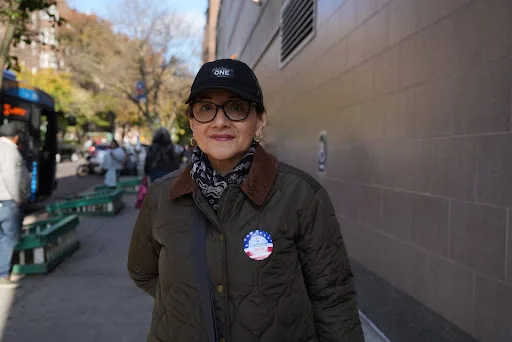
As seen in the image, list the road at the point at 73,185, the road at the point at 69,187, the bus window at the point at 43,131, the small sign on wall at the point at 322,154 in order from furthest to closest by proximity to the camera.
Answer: the road at the point at 73,185 → the road at the point at 69,187 → the bus window at the point at 43,131 → the small sign on wall at the point at 322,154

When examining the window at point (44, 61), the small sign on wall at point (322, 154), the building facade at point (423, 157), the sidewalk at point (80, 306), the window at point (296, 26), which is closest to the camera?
the building facade at point (423, 157)

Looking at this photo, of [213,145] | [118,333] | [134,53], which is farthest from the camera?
[134,53]

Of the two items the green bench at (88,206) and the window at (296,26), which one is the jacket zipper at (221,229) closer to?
the window at (296,26)

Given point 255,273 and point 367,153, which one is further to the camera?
point 367,153

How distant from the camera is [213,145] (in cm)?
194

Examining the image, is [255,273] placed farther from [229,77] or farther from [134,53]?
[134,53]

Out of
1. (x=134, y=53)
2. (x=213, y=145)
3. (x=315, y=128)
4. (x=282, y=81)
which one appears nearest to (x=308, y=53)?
(x=315, y=128)

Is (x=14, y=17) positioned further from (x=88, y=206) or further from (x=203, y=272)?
(x=203, y=272)

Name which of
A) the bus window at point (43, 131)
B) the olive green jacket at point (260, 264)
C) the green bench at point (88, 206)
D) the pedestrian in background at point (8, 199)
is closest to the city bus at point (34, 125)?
the bus window at point (43, 131)

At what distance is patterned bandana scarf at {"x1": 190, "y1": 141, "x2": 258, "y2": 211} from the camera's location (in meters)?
1.92

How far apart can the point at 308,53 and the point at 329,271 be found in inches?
291

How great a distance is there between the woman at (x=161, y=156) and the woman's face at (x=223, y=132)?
294 inches

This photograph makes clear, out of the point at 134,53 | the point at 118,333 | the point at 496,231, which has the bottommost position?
the point at 118,333

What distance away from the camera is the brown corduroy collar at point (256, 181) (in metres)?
1.81
